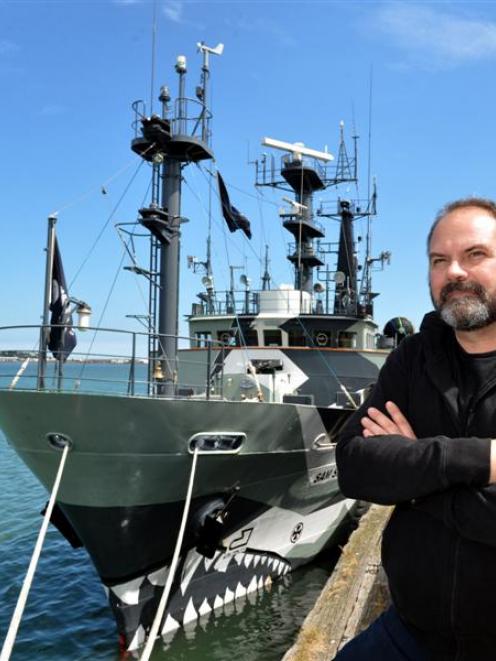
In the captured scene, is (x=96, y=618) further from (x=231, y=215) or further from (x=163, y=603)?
(x=231, y=215)

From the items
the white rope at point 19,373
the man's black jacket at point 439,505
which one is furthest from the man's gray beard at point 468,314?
the white rope at point 19,373

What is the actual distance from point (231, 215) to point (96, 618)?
6977 mm

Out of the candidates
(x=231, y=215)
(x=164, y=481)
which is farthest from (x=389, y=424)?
(x=231, y=215)

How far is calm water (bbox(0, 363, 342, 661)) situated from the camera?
725 cm

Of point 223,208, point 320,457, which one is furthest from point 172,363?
point 223,208

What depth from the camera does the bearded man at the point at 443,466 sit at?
2.01 metres

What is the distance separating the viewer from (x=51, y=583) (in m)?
9.70

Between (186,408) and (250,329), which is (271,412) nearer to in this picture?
(186,408)

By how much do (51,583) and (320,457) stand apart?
16.2 ft

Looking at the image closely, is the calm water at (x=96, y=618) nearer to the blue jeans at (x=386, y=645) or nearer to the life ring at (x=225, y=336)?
the life ring at (x=225, y=336)

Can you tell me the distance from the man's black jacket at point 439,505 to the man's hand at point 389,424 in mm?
45

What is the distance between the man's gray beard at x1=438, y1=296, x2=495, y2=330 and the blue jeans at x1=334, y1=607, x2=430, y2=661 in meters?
1.17

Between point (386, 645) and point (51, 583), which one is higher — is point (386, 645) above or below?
above

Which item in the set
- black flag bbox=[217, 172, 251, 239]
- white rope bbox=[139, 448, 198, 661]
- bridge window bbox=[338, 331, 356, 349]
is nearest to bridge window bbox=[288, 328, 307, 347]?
bridge window bbox=[338, 331, 356, 349]
